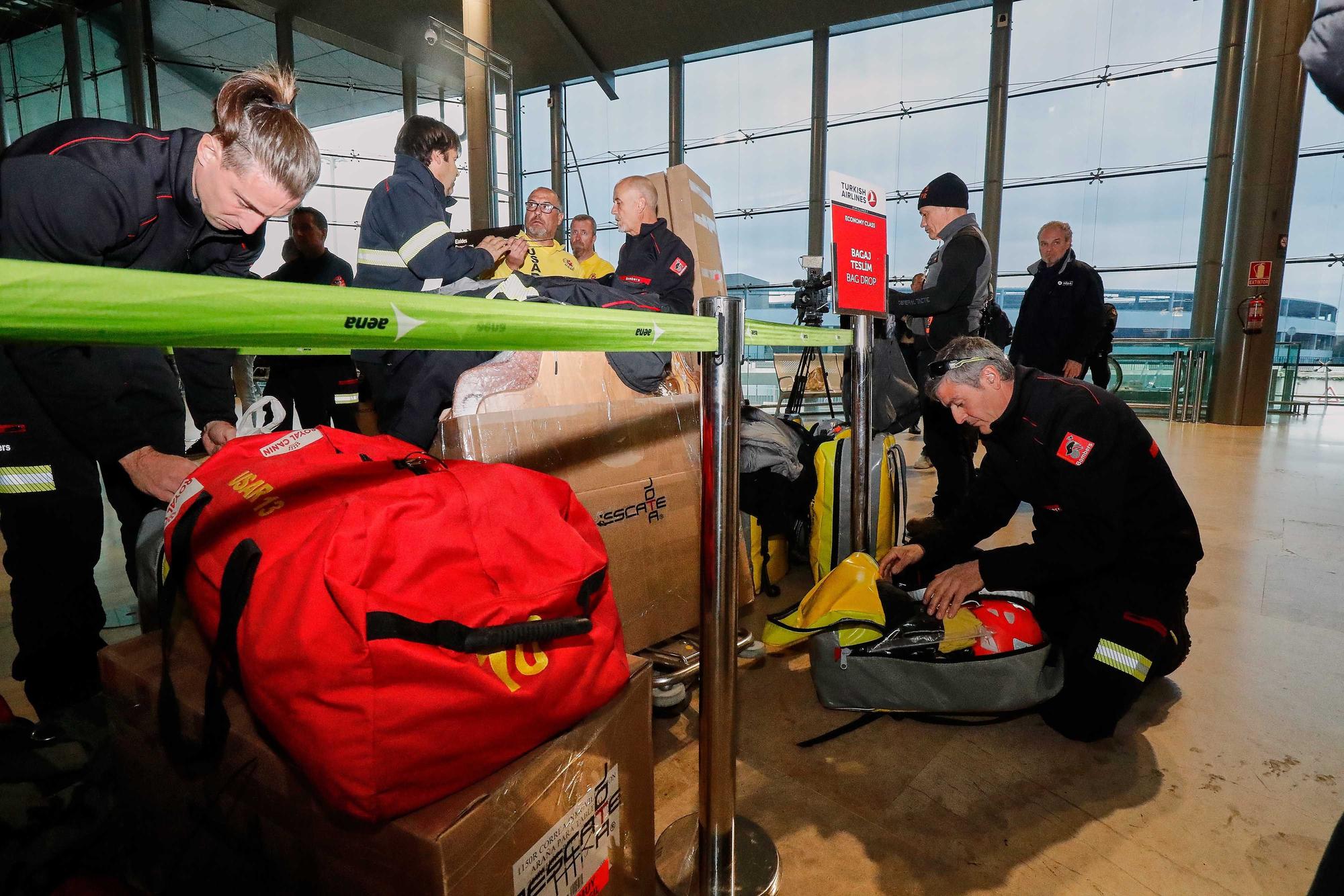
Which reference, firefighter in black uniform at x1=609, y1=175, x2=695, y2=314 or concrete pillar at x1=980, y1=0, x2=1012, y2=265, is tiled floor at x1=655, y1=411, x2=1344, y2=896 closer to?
firefighter in black uniform at x1=609, y1=175, x2=695, y2=314

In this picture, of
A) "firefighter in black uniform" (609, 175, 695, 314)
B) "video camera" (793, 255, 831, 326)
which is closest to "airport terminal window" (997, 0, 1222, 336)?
"video camera" (793, 255, 831, 326)

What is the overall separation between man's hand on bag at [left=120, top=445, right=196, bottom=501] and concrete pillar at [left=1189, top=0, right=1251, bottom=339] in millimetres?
9994

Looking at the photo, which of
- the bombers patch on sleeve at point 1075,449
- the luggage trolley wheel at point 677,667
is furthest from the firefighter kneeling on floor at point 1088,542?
the luggage trolley wheel at point 677,667

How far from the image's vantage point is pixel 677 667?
1.72 metres

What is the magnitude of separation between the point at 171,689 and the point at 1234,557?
3.65 metres

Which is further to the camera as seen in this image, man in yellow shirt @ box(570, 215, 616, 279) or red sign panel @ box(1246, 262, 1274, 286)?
red sign panel @ box(1246, 262, 1274, 286)

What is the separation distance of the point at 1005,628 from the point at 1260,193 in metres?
8.24

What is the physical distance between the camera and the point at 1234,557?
2.78m

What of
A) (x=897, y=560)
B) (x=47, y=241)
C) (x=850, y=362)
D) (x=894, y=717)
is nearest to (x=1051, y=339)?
(x=850, y=362)

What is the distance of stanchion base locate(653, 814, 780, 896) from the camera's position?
112 cm

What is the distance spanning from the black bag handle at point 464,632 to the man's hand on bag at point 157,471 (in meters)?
0.76

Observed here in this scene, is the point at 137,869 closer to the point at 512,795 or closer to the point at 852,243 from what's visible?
the point at 512,795

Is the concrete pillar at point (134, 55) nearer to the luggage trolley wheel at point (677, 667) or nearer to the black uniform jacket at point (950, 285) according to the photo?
the black uniform jacket at point (950, 285)

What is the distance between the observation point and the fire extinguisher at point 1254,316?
23.3 feet
